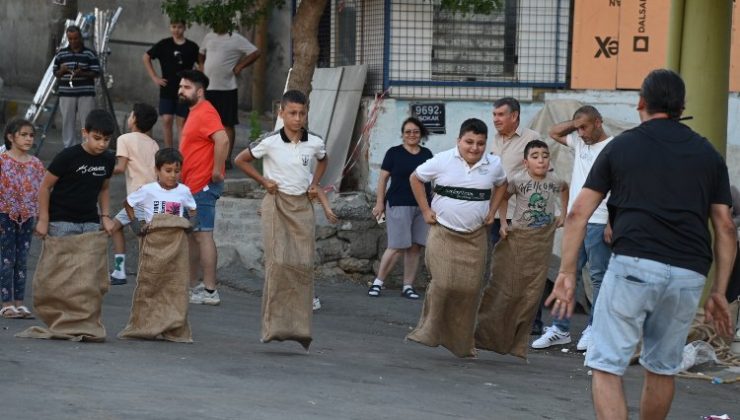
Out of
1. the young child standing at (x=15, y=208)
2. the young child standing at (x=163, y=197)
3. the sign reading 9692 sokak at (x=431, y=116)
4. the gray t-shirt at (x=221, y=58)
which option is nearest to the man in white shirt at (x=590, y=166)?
the young child standing at (x=163, y=197)

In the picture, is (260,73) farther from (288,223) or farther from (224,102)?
(288,223)

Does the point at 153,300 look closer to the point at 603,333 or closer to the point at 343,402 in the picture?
the point at 343,402

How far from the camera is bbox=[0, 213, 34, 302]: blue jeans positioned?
1009cm

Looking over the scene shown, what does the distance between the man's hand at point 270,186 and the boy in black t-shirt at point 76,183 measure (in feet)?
3.69

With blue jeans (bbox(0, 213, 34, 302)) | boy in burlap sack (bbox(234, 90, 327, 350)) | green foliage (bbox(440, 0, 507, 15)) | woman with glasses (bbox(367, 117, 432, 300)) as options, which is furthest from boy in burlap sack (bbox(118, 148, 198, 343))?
green foliage (bbox(440, 0, 507, 15))

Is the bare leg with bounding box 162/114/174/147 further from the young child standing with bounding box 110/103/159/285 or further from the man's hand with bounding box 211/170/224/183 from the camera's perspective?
the man's hand with bounding box 211/170/224/183

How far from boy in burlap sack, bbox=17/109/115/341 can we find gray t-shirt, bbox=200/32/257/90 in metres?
6.09

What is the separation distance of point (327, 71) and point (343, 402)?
8290 mm

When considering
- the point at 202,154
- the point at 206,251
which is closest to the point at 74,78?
the point at 202,154

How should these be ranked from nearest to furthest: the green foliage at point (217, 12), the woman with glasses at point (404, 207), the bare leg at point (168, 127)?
the woman with glasses at point (404, 207) < the green foliage at point (217, 12) < the bare leg at point (168, 127)

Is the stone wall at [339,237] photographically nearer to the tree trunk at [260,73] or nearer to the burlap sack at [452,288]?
the burlap sack at [452,288]

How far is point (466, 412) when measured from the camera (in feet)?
24.5

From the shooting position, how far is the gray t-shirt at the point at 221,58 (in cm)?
1534

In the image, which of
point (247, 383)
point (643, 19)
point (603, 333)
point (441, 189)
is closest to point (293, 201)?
point (441, 189)
